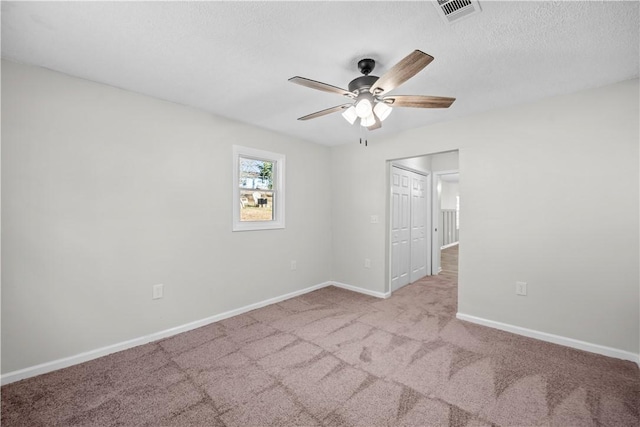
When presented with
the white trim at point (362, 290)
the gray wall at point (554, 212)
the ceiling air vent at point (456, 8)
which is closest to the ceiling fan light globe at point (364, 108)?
the ceiling air vent at point (456, 8)

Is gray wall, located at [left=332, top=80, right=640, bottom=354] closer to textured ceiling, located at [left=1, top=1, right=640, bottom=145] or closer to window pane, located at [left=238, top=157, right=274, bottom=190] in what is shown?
textured ceiling, located at [left=1, top=1, right=640, bottom=145]

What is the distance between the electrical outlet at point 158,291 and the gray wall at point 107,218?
62mm

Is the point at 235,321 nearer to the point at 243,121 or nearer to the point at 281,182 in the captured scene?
the point at 281,182

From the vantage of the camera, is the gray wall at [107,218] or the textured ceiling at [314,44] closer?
the textured ceiling at [314,44]

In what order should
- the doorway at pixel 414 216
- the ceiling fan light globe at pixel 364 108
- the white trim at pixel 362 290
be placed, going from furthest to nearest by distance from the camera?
the doorway at pixel 414 216
the white trim at pixel 362 290
the ceiling fan light globe at pixel 364 108

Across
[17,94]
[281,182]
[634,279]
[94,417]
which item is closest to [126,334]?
[94,417]

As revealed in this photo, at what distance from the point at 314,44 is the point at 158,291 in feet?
8.67

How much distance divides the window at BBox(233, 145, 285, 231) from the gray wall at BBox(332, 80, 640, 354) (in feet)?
6.51

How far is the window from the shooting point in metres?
3.42

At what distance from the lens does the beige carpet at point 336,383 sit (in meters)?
1.71

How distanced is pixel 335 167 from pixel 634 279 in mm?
3571

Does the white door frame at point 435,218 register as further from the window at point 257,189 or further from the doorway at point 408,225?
the window at point 257,189

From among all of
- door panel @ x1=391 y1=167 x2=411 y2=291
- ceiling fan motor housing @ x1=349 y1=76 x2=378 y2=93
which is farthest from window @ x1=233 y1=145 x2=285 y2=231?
ceiling fan motor housing @ x1=349 y1=76 x2=378 y2=93

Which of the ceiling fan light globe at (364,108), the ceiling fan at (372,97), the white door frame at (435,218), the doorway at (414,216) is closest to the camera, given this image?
the ceiling fan at (372,97)
